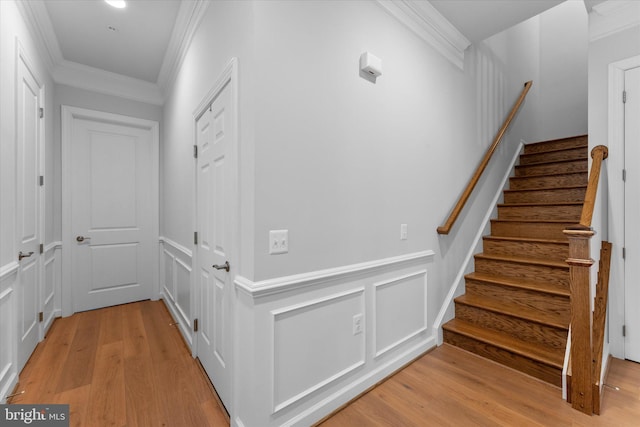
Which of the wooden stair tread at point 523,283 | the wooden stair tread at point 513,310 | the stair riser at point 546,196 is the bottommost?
the wooden stair tread at point 513,310

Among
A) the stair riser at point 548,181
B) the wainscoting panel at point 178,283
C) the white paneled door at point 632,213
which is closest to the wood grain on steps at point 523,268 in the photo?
the white paneled door at point 632,213

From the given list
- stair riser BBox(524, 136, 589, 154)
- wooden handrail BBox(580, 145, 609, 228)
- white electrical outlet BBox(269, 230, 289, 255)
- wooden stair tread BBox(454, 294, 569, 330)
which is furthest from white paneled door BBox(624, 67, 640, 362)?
white electrical outlet BBox(269, 230, 289, 255)

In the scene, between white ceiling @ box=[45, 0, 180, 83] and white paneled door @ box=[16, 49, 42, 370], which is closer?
white paneled door @ box=[16, 49, 42, 370]

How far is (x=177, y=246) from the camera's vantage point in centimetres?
288

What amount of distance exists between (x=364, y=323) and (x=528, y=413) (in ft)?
→ 3.39

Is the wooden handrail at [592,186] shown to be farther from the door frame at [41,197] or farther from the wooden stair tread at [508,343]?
the door frame at [41,197]

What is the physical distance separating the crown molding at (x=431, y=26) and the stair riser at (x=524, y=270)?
6.38 feet

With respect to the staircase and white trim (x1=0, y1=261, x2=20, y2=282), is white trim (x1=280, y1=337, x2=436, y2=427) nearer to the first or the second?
the staircase

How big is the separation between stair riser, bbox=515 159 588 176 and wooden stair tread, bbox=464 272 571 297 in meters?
1.66

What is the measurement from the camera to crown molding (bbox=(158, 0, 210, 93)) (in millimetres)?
2118

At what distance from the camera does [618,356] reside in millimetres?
2229

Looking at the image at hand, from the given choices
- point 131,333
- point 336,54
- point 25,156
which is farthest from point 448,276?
point 25,156

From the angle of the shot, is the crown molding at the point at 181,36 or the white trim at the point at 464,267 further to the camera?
the white trim at the point at 464,267

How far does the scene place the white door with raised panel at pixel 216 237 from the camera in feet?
5.48
